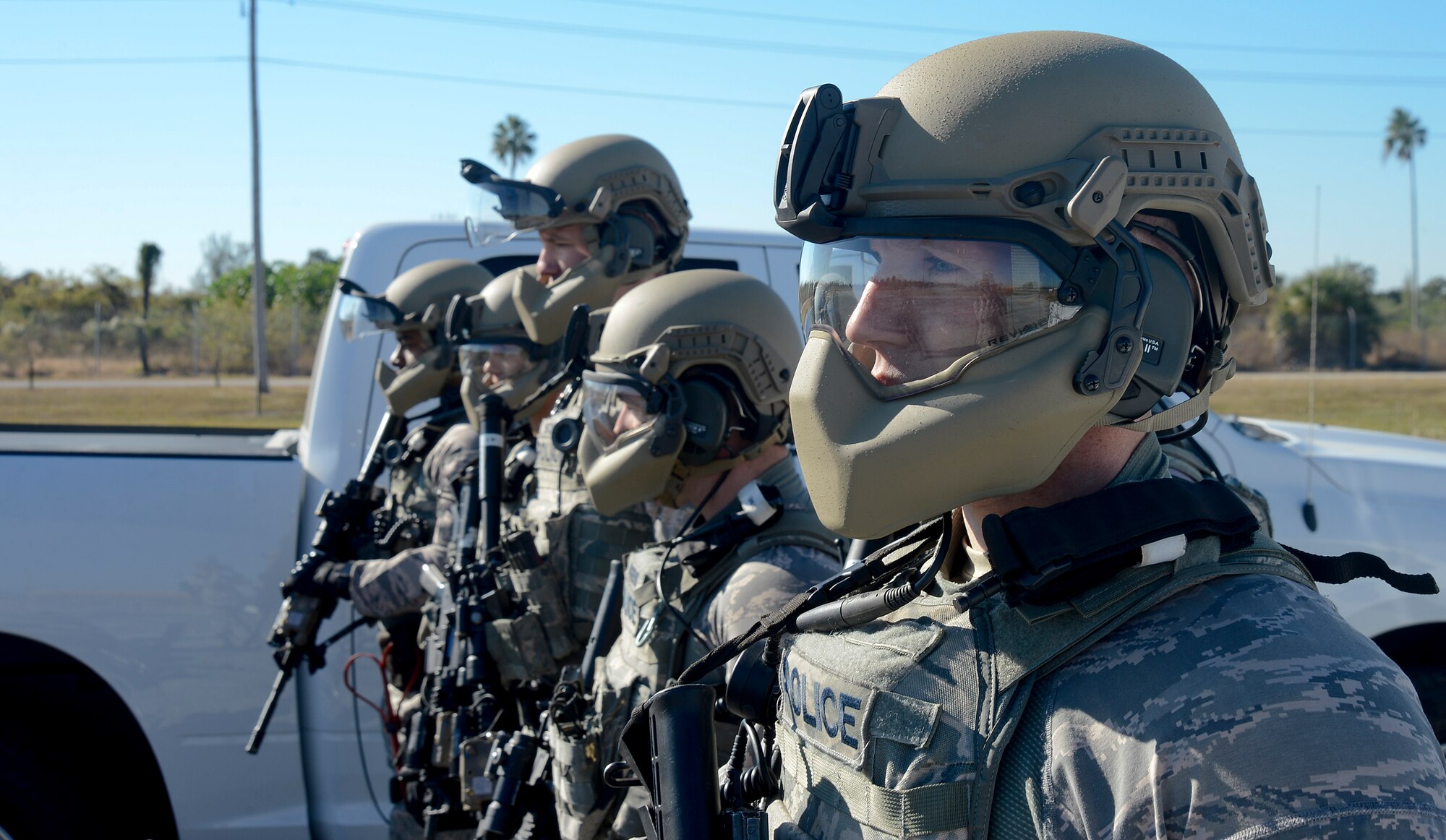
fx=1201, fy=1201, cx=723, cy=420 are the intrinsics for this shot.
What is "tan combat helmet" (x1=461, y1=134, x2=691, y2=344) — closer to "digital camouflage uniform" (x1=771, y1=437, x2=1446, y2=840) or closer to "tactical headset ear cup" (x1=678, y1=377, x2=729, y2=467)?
"tactical headset ear cup" (x1=678, y1=377, x2=729, y2=467)

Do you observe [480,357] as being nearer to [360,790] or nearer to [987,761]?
[360,790]

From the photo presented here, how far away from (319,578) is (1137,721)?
3677mm

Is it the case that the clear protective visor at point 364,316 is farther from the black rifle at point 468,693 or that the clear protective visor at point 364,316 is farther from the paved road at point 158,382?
the paved road at point 158,382

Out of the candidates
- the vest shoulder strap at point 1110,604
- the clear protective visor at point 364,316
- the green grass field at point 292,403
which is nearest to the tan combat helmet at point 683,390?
the vest shoulder strap at point 1110,604

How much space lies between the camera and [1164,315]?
59.2 inches

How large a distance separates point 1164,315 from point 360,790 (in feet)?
12.5

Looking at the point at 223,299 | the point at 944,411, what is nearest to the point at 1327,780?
the point at 944,411

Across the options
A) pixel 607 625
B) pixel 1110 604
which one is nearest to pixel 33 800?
pixel 607 625

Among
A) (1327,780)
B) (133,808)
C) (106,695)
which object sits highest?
(1327,780)

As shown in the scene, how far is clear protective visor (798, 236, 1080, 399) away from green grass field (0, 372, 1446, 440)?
17.4 m

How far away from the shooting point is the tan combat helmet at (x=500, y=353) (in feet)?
16.1

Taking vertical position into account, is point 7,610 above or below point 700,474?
below

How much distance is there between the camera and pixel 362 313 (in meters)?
5.04

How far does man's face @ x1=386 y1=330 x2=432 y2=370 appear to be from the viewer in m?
5.47
